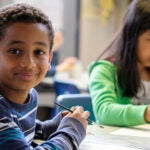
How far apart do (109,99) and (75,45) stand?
3.09 metres

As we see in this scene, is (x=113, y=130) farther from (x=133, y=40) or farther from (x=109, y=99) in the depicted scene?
(x=133, y=40)

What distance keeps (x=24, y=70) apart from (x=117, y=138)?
1.26 feet

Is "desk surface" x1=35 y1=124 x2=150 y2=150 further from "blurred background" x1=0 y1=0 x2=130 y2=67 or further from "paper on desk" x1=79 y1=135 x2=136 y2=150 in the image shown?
"blurred background" x1=0 y1=0 x2=130 y2=67

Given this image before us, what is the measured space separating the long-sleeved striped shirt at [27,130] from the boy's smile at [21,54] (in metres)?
0.05

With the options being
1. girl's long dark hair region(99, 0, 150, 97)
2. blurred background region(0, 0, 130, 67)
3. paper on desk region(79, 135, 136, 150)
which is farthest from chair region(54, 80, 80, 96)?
blurred background region(0, 0, 130, 67)

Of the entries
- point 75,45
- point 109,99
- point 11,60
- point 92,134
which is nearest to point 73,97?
point 109,99

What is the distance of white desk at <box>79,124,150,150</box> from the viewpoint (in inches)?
40.8

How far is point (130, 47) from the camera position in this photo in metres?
1.64

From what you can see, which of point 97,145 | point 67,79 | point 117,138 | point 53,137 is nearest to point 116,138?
point 117,138

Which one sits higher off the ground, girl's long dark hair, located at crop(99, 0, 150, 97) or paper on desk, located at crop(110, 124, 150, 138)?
girl's long dark hair, located at crop(99, 0, 150, 97)

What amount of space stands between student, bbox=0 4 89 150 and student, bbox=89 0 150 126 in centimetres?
55

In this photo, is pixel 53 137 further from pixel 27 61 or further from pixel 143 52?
pixel 143 52

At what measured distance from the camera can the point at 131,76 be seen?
1642 millimetres

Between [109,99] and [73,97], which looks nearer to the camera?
[109,99]
